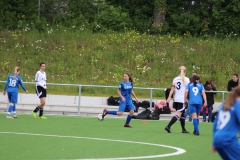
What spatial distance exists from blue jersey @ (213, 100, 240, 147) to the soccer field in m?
3.67

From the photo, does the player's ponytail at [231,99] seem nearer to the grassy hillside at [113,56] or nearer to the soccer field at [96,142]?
the soccer field at [96,142]

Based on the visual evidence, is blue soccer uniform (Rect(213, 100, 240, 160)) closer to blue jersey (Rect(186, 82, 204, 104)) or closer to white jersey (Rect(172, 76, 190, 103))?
blue jersey (Rect(186, 82, 204, 104))

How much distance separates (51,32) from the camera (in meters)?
42.7

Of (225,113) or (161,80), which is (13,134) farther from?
(161,80)

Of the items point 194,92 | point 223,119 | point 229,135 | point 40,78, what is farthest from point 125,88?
point 229,135

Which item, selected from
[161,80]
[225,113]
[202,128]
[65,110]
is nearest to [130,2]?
[161,80]

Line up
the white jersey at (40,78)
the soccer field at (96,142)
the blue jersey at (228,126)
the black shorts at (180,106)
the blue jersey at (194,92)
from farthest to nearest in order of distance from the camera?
the white jersey at (40,78) → the black shorts at (180,106) → the blue jersey at (194,92) → the soccer field at (96,142) → the blue jersey at (228,126)

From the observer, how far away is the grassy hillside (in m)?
36.9

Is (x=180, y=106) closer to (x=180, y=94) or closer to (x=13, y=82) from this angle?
(x=180, y=94)

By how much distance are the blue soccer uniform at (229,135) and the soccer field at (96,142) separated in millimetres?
3671

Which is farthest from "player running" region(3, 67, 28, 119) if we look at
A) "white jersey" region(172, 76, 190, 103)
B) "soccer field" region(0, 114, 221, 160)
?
"white jersey" region(172, 76, 190, 103)

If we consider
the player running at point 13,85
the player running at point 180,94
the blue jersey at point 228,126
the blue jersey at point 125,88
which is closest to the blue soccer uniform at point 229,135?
the blue jersey at point 228,126

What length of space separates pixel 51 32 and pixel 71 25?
178 centimetres

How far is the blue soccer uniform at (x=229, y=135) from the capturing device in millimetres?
8383
